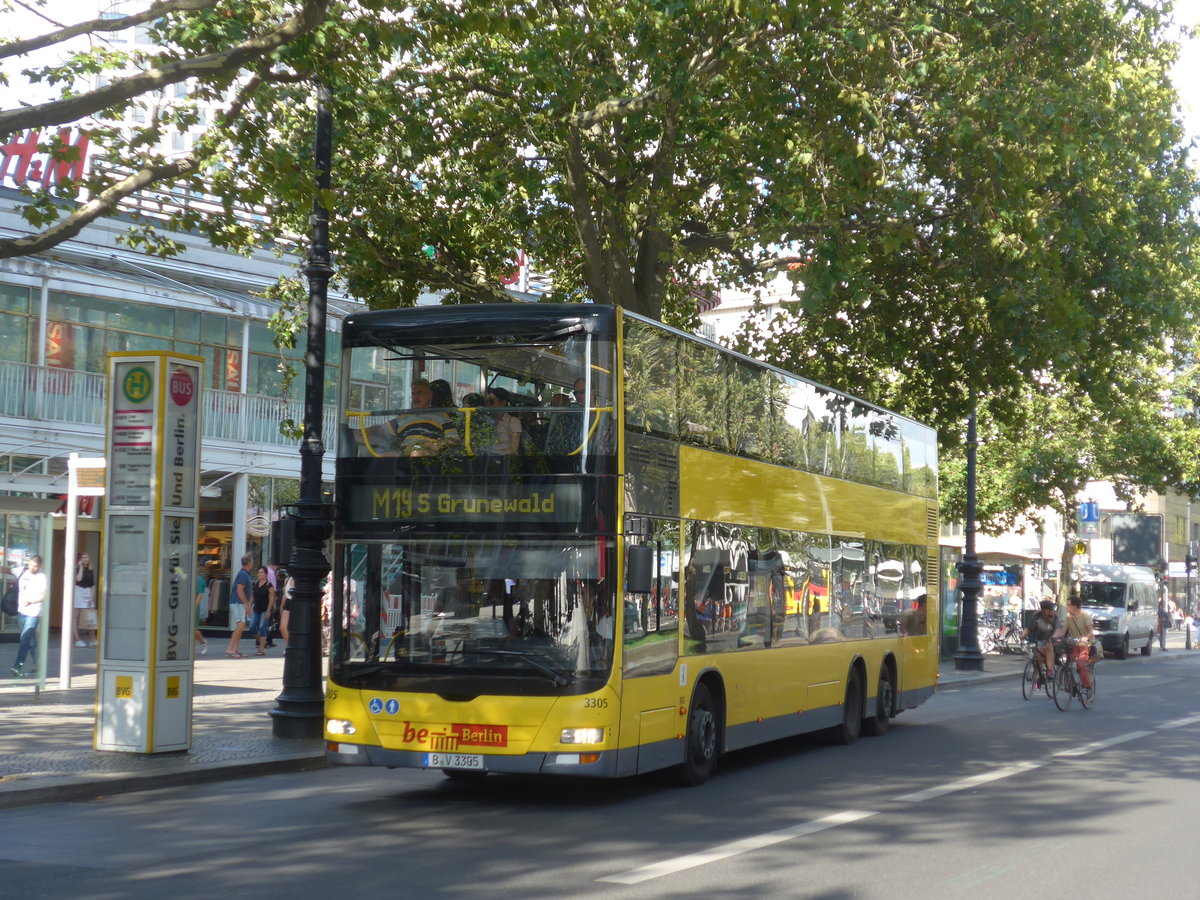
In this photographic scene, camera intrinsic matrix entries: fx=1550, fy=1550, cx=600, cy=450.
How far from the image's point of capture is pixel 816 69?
60.7 feet

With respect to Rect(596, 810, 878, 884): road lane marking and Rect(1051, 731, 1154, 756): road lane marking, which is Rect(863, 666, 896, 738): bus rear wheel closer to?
Rect(1051, 731, 1154, 756): road lane marking

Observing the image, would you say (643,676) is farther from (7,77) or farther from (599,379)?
(7,77)

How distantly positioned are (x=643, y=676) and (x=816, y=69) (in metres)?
9.43

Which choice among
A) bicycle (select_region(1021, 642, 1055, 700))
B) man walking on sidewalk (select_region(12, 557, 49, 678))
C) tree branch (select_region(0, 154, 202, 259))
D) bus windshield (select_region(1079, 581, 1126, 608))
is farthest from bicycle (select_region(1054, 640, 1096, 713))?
bus windshield (select_region(1079, 581, 1126, 608))

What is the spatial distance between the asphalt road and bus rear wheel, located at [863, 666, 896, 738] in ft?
8.94

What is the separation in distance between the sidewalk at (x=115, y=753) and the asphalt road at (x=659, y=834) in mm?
253

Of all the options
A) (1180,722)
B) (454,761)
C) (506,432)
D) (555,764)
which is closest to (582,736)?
(555,764)

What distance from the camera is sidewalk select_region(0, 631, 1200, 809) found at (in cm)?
1192

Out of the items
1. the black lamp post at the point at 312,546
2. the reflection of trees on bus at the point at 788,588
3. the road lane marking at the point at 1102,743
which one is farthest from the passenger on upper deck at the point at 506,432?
the road lane marking at the point at 1102,743

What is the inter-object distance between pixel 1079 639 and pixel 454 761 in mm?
14008

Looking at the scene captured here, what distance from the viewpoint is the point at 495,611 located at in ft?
37.3

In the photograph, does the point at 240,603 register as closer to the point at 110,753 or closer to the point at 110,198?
the point at 110,753

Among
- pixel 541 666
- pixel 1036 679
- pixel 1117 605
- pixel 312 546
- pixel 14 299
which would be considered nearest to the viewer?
pixel 541 666

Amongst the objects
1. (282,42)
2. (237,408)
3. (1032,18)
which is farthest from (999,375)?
(237,408)
